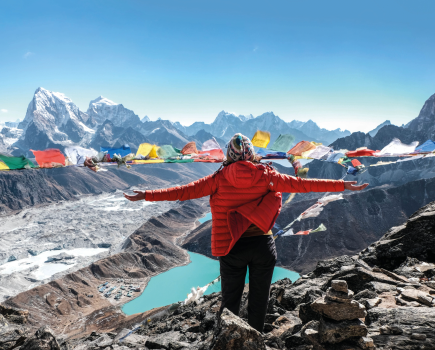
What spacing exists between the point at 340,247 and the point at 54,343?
2663 inches

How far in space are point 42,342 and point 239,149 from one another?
409 cm

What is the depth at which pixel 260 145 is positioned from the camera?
625cm

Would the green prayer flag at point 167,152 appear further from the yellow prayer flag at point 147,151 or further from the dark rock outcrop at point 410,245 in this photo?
the dark rock outcrop at point 410,245

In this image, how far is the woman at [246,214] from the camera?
9.82 feet

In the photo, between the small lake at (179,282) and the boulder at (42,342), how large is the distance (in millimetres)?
50820

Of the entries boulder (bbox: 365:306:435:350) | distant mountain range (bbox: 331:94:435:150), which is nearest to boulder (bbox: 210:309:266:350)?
boulder (bbox: 365:306:435:350)

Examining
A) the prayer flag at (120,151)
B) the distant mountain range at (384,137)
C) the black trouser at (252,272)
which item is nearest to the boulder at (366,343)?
the black trouser at (252,272)

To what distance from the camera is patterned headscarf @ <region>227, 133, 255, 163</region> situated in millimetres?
3113

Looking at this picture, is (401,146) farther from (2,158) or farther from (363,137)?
(363,137)

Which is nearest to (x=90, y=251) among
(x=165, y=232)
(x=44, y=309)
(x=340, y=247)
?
(x=165, y=232)

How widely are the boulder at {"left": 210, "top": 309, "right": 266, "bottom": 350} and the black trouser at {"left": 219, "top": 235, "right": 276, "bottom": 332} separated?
1.36ft

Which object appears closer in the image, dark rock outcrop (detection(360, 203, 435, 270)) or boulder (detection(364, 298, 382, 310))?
boulder (detection(364, 298, 382, 310))

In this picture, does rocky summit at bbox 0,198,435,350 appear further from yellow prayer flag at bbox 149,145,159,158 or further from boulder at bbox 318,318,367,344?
yellow prayer flag at bbox 149,145,159,158

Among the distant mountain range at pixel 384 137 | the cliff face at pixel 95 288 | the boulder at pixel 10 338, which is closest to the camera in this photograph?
Result: the boulder at pixel 10 338
